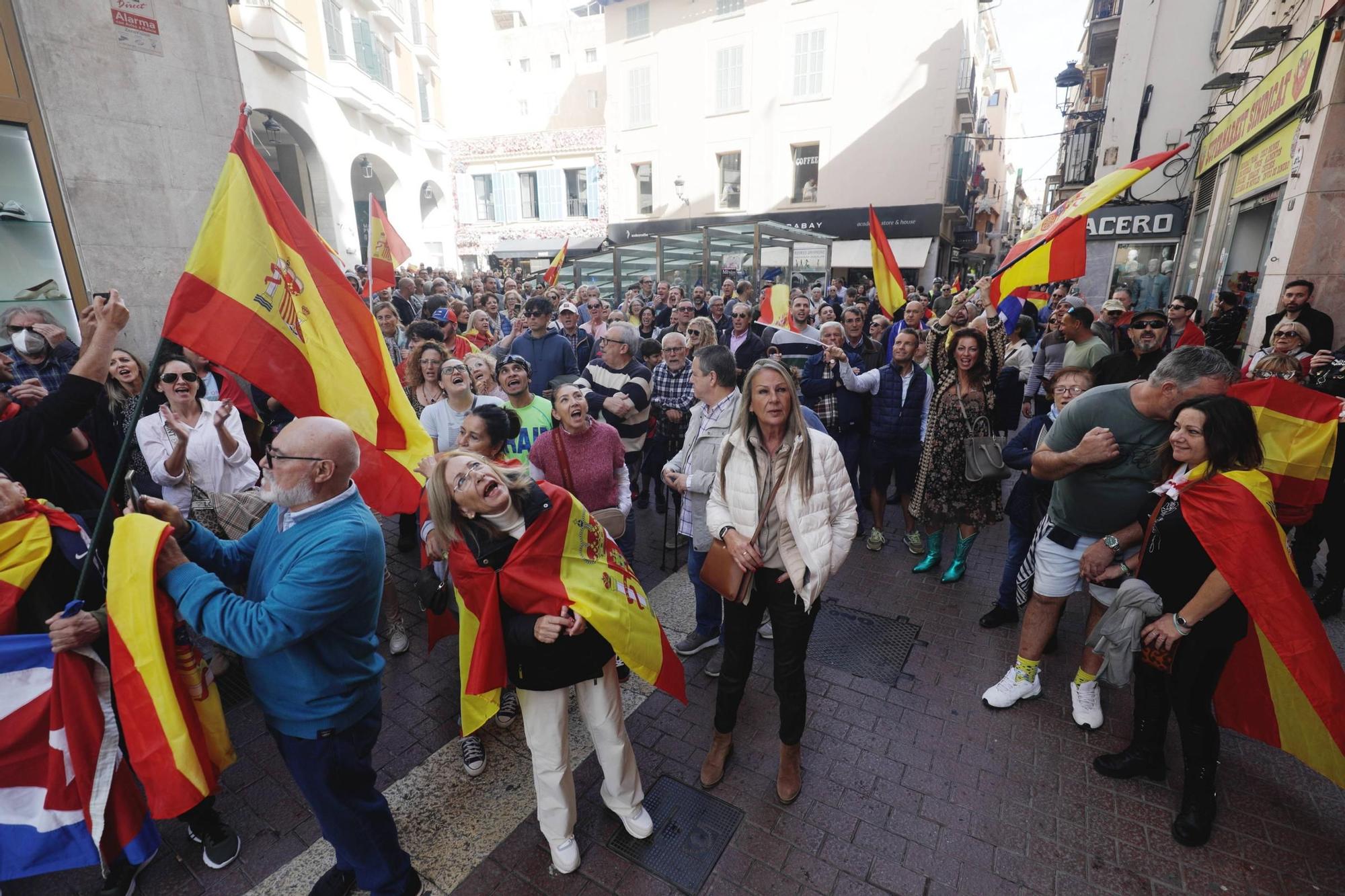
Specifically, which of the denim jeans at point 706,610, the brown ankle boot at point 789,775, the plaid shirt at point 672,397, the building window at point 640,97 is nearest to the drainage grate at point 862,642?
the denim jeans at point 706,610

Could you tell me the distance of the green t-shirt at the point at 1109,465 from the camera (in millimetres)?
3180

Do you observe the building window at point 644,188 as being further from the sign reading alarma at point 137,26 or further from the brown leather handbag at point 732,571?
the brown leather handbag at point 732,571

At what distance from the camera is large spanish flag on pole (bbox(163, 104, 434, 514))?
2.42 m

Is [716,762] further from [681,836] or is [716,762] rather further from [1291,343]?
[1291,343]

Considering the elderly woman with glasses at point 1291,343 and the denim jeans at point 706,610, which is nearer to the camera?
the denim jeans at point 706,610

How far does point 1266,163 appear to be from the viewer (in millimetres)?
9109

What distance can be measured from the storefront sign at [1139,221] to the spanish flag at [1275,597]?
15.4 meters

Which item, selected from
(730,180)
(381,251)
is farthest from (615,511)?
(730,180)

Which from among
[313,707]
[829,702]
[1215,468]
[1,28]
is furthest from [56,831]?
[1,28]

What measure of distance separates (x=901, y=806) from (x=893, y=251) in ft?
74.0

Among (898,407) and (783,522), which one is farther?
(898,407)

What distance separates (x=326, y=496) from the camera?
223cm

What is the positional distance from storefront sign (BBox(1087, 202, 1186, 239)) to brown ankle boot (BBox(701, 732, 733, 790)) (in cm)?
1662

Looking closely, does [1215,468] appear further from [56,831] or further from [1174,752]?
[56,831]
